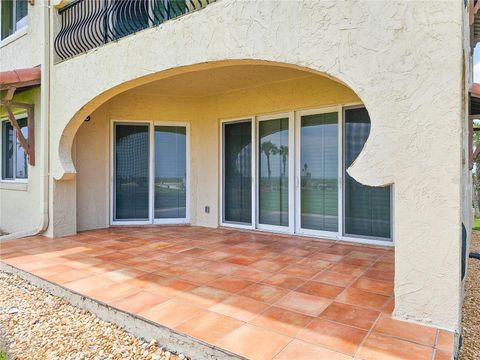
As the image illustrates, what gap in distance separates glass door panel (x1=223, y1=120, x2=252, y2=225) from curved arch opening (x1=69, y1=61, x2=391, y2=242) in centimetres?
3

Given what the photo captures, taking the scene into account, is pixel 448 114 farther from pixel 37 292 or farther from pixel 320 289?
pixel 37 292

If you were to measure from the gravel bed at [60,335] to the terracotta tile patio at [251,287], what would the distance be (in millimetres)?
269

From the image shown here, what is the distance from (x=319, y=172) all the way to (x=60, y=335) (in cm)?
580

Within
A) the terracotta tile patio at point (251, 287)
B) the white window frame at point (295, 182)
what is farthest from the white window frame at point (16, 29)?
the white window frame at point (295, 182)

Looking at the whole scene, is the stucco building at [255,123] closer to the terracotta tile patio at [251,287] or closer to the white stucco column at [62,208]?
the white stucco column at [62,208]

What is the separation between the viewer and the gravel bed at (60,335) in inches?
133

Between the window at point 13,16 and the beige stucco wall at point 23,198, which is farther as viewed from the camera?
the window at point 13,16

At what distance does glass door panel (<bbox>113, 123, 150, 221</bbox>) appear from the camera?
30.8 ft

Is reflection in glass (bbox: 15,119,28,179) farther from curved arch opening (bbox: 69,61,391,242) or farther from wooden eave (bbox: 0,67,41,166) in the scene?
curved arch opening (bbox: 69,61,391,242)

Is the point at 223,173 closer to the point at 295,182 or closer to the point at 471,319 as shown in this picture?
the point at 295,182

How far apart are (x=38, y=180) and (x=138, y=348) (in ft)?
21.9

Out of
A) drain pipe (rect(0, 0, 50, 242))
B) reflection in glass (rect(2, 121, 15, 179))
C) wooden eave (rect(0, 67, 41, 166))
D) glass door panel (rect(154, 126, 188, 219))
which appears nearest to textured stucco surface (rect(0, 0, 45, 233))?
wooden eave (rect(0, 67, 41, 166))

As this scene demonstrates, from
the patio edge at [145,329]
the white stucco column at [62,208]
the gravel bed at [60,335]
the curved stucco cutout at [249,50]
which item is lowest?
the gravel bed at [60,335]

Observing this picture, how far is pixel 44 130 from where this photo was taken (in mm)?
7871
